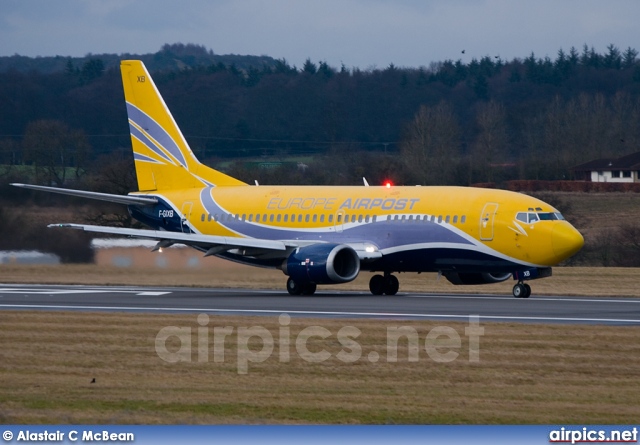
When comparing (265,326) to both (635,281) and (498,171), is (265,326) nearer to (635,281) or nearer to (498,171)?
(635,281)

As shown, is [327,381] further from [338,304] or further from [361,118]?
[361,118]

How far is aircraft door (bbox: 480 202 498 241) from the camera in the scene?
33031 mm

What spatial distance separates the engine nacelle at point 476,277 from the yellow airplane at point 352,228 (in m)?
0.03

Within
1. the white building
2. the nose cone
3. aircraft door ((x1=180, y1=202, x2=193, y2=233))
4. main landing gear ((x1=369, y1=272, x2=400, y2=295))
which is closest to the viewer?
the nose cone

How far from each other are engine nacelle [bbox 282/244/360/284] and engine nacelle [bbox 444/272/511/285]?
2925 millimetres

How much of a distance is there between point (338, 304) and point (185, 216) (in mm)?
10854

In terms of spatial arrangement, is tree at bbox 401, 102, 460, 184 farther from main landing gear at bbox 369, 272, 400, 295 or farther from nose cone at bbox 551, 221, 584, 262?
nose cone at bbox 551, 221, 584, 262

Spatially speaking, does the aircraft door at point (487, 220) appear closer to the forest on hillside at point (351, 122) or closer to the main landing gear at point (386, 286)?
the main landing gear at point (386, 286)

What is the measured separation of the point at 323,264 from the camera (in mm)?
33312

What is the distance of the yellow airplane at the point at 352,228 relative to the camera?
1299 inches

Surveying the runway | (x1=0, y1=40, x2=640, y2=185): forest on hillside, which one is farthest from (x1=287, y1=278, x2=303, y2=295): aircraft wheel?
(x1=0, y1=40, x2=640, y2=185): forest on hillside

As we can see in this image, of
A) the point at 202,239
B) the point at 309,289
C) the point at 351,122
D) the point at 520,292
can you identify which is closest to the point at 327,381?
the point at 520,292

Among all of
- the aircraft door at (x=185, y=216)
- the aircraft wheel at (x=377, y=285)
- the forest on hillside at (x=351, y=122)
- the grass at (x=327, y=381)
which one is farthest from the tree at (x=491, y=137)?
the grass at (x=327, y=381)

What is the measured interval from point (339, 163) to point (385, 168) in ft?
45.8
